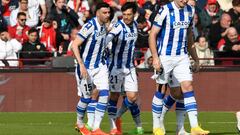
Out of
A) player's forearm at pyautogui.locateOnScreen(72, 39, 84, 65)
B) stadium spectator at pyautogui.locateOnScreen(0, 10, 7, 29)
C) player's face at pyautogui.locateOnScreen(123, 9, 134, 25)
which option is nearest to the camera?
player's forearm at pyautogui.locateOnScreen(72, 39, 84, 65)

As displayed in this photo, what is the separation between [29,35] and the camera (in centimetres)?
2553

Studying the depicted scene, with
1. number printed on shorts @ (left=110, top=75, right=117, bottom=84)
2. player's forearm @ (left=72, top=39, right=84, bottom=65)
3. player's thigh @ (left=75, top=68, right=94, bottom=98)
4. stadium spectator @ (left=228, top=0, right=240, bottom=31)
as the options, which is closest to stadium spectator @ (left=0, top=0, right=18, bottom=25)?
stadium spectator @ (left=228, top=0, right=240, bottom=31)

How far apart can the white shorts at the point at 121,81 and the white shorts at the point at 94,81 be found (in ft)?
2.29

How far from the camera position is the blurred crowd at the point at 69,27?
25.5 metres

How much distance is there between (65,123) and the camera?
2073cm

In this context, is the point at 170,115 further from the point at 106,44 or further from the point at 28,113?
the point at 106,44

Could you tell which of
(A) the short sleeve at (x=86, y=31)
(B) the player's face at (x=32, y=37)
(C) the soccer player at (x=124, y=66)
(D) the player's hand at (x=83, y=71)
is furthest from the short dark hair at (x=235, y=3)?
(D) the player's hand at (x=83, y=71)

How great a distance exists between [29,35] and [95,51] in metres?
8.90

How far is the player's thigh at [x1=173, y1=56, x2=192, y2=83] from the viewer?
15.9 m

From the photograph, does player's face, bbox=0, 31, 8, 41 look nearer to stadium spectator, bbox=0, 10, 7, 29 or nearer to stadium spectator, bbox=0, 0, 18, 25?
stadium spectator, bbox=0, 10, 7, 29

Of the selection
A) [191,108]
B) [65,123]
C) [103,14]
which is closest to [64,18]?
[65,123]

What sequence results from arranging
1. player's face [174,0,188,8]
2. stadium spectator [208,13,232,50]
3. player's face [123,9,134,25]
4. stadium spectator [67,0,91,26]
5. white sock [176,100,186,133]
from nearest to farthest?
player's face [174,0,188,8] → white sock [176,100,186,133] → player's face [123,9,134,25] → stadium spectator [208,13,232,50] → stadium spectator [67,0,91,26]

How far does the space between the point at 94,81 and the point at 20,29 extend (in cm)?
1023

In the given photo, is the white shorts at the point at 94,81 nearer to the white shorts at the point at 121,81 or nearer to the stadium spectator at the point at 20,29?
the white shorts at the point at 121,81
